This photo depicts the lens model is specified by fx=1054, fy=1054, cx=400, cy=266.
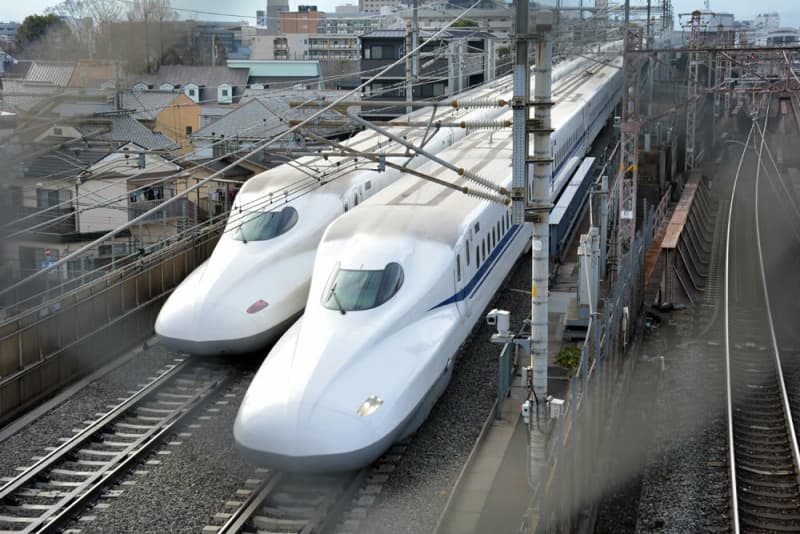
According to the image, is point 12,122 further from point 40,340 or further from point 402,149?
point 402,149

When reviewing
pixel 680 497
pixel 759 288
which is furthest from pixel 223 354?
pixel 759 288

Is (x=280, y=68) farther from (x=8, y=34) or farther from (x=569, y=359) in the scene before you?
(x=8, y=34)

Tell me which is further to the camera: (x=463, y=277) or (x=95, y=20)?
(x=463, y=277)

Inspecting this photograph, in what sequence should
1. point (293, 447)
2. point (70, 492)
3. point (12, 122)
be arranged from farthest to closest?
point (70, 492) → point (293, 447) → point (12, 122)

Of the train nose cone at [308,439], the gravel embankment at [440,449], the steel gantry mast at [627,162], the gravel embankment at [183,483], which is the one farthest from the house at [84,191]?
the steel gantry mast at [627,162]

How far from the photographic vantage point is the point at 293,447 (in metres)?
11.4

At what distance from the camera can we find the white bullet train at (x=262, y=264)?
15.7 m

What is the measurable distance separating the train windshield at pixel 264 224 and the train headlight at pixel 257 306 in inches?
54.9

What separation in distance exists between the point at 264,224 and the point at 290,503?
21.8ft

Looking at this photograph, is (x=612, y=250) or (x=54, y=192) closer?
(x=54, y=192)

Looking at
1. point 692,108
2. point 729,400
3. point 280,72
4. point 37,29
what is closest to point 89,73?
point 37,29

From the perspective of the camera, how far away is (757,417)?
15750mm

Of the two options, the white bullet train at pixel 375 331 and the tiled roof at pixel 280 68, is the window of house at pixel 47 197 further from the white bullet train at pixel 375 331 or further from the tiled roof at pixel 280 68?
the tiled roof at pixel 280 68

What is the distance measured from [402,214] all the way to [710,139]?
3783 centimetres
